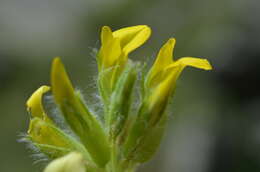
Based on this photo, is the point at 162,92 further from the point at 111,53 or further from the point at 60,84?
the point at 60,84

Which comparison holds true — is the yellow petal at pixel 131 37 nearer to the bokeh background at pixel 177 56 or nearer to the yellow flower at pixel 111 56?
the yellow flower at pixel 111 56

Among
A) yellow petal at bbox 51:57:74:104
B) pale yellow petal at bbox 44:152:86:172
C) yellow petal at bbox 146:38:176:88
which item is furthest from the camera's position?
yellow petal at bbox 146:38:176:88

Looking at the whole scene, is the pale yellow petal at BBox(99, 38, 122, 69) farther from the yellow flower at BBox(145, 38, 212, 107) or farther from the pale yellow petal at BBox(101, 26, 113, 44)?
the yellow flower at BBox(145, 38, 212, 107)

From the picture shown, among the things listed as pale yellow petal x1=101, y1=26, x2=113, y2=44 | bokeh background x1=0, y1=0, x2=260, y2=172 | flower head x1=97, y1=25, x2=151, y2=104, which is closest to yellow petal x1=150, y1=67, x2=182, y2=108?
flower head x1=97, y1=25, x2=151, y2=104

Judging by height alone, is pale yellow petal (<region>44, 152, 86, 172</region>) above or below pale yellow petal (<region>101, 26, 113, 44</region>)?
below

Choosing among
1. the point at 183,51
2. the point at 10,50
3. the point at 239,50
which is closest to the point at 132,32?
the point at 239,50

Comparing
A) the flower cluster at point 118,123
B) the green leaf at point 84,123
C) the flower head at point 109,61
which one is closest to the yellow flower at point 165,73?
the flower cluster at point 118,123

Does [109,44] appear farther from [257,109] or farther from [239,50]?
[239,50]
